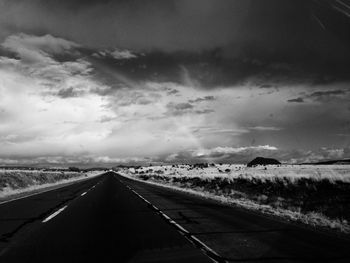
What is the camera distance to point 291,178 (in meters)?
25.0

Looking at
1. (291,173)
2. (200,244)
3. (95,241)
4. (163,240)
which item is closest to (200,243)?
(200,244)

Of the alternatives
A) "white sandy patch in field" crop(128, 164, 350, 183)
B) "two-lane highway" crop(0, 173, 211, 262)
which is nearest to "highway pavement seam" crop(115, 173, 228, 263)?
Result: "two-lane highway" crop(0, 173, 211, 262)

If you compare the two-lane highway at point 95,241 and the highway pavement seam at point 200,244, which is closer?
the highway pavement seam at point 200,244

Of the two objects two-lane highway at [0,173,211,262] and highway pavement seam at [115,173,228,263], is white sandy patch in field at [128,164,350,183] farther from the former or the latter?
two-lane highway at [0,173,211,262]

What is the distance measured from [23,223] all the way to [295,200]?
47.7 ft

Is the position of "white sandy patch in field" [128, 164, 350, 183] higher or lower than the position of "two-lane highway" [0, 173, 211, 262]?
higher

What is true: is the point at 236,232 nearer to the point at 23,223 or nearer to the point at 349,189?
the point at 23,223

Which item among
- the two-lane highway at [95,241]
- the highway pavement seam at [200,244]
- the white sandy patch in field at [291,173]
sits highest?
the white sandy patch in field at [291,173]

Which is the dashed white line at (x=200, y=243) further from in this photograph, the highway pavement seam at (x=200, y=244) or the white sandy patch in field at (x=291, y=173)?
the white sandy patch in field at (x=291, y=173)

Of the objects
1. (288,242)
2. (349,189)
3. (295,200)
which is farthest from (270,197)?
(288,242)

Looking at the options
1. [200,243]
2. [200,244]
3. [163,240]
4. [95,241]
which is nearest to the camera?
[200,244]

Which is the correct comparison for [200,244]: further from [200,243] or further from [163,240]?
[163,240]

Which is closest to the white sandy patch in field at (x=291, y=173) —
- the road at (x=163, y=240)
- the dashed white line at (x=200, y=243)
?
the road at (x=163, y=240)

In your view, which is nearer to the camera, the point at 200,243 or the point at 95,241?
the point at 200,243
